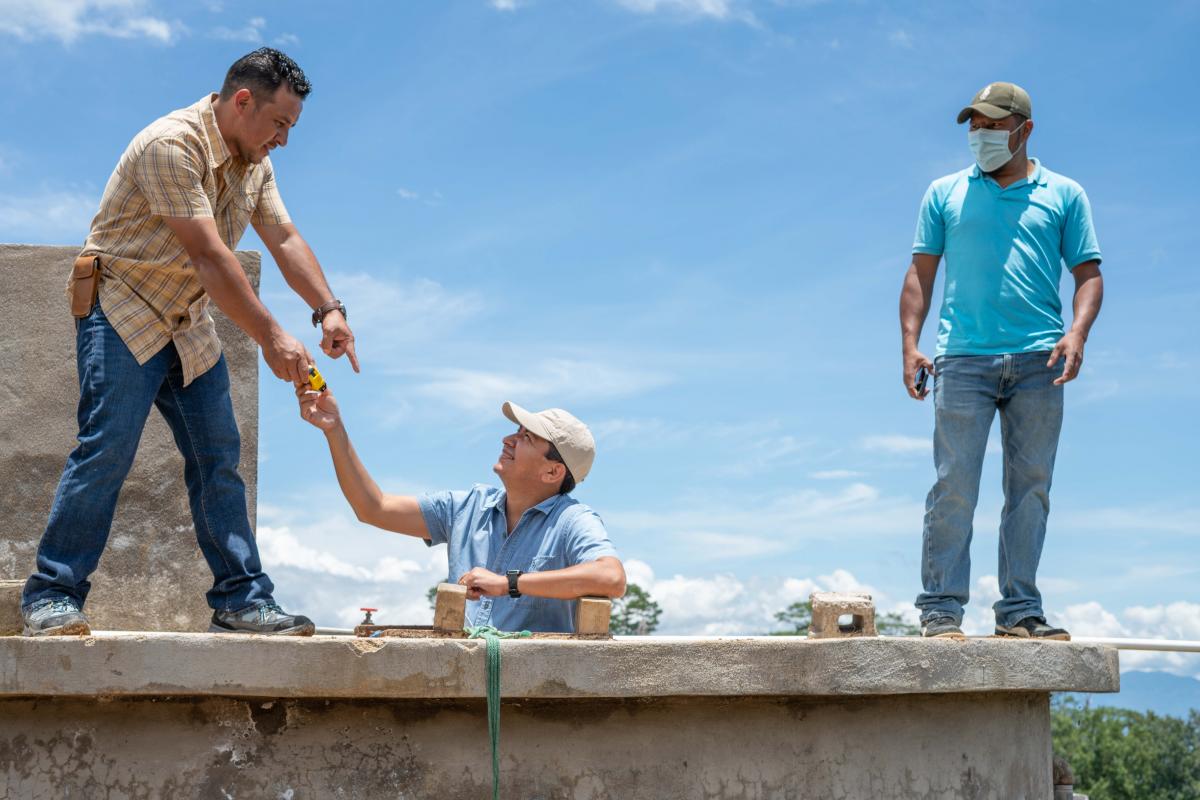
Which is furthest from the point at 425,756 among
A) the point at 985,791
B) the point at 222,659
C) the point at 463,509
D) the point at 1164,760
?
the point at 1164,760

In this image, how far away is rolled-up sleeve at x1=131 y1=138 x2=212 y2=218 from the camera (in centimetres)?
395

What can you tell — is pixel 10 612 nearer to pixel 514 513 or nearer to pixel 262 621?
pixel 262 621

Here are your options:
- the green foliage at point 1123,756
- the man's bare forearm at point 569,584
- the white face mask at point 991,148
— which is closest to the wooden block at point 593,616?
the man's bare forearm at point 569,584

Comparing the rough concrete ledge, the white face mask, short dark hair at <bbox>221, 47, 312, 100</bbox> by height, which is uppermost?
the white face mask

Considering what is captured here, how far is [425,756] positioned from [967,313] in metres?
2.81

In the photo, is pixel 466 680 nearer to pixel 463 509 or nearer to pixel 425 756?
pixel 425 756

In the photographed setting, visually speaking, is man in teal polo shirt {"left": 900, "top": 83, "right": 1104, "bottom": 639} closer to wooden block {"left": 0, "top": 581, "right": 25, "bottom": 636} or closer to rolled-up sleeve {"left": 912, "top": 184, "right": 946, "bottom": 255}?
rolled-up sleeve {"left": 912, "top": 184, "right": 946, "bottom": 255}

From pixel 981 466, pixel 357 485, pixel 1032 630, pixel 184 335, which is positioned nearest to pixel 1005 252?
pixel 981 466

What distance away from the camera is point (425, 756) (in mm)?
3740

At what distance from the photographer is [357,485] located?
15.5 feet

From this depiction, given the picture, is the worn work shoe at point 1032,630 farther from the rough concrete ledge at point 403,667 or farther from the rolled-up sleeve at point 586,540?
the rolled-up sleeve at point 586,540

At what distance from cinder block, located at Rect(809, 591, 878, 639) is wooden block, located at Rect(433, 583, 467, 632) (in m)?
1.13

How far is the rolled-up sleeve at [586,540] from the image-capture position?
433cm

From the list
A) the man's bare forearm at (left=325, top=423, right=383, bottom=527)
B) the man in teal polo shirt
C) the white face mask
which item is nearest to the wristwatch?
the man's bare forearm at (left=325, top=423, right=383, bottom=527)
